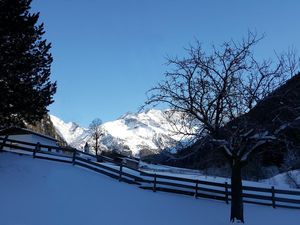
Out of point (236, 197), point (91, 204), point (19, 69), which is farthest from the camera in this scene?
point (19, 69)

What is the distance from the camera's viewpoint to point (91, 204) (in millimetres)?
16047

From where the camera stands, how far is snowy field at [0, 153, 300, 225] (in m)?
13.7

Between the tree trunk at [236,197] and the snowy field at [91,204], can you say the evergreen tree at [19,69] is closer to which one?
the snowy field at [91,204]

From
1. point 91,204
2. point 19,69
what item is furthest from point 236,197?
point 19,69

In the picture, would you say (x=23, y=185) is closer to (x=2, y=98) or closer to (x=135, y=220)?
(x=2, y=98)

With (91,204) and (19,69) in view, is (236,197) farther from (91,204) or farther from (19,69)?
(19,69)

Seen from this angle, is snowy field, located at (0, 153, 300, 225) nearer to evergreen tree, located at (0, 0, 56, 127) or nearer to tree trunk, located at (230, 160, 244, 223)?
tree trunk, located at (230, 160, 244, 223)

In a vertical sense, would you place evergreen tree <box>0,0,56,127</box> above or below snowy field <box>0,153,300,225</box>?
above

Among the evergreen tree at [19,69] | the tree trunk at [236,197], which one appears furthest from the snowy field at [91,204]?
the evergreen tree at [19,69]

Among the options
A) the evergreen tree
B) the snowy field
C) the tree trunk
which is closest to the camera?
the snowy field

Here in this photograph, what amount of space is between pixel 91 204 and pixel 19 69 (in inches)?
385

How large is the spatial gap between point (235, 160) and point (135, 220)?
507 cm

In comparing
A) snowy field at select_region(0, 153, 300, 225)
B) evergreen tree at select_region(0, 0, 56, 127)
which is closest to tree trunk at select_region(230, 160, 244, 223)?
snowy field at select_region(0, 153, 300, 225)

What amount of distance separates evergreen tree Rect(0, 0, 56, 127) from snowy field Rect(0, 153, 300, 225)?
3.42m
